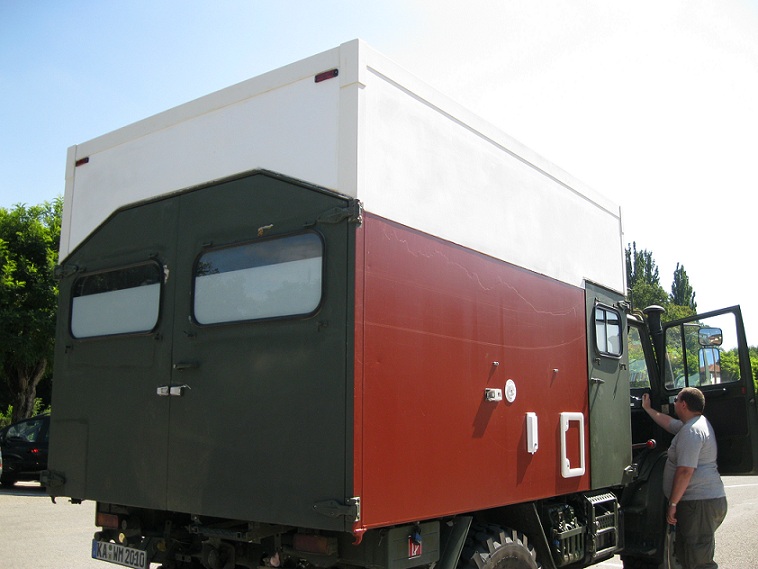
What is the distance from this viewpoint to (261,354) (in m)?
3.85

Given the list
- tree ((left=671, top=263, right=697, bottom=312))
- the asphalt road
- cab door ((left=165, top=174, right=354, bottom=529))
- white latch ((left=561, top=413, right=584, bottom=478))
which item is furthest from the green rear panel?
tree ((left=671, top=263, right=697, bottom=312))

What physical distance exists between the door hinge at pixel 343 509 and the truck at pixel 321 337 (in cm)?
1

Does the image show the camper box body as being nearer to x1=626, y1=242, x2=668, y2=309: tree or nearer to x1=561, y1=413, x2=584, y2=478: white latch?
x1=561, y1=413, x2=584, y2=478: white latch

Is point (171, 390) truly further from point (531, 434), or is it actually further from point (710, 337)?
point (710, 337)

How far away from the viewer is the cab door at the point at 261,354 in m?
3.57

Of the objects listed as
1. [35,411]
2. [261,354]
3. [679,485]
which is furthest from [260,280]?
[35,411]

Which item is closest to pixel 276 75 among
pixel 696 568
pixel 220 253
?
pixel 220 253

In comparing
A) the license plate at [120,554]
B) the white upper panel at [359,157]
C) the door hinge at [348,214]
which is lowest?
the license plate at [120,554]

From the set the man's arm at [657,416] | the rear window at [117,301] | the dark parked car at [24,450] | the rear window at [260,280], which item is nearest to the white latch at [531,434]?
the rear window at [260,280]

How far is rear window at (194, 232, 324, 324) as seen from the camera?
12.3 feet

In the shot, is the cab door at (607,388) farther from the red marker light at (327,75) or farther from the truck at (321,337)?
the red marker light at (327,75)

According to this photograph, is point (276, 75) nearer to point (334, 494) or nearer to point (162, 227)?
point (162, 227)

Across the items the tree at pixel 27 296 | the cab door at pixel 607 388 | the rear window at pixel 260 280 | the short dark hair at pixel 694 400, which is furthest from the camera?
the tree at pixel 27 296

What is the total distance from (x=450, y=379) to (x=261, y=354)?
1.07 metres
